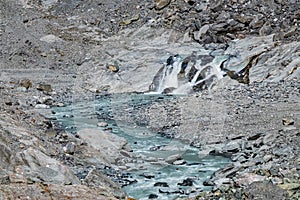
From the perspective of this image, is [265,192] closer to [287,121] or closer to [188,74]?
[287,121]

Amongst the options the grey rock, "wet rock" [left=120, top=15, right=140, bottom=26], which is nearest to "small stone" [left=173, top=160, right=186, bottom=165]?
the grey rock

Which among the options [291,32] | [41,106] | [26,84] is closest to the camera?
[41,106]

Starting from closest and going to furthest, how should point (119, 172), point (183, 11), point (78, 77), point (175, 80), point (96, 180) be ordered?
point (96, 180) → point (119, 172) → point (175, 80) → point (78, 77) → point (183, 11)

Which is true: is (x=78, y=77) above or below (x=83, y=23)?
below

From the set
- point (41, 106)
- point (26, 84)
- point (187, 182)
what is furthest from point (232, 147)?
point (26, 84)

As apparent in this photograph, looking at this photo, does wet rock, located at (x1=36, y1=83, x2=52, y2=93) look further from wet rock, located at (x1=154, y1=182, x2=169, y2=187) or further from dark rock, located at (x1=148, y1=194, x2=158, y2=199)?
dark rock, located at (x1=148, y1=194, x2=158, y2=199)

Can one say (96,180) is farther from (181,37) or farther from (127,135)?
(181,37)

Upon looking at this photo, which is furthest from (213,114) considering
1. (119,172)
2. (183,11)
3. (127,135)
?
(183,11)
